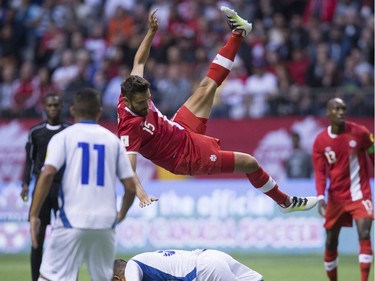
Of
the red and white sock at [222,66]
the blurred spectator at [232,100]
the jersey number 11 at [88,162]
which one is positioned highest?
the blurred spectator at [232,100]

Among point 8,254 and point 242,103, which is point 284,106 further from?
point 8,254

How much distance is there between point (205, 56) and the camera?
68.2ft

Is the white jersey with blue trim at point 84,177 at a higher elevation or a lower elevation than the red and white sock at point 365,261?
higher

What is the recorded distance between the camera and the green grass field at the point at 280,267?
529 inches

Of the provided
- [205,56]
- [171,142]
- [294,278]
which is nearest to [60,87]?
[205,56]

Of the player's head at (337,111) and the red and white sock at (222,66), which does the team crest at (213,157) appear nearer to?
the red and white sock at (222,66)

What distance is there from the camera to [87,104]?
26.6ft

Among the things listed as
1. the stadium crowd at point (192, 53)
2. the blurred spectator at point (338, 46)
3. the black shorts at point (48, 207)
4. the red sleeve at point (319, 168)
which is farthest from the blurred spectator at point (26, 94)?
the red sleeve at point (319, 168)

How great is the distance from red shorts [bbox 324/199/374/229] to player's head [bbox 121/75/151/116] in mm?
3784

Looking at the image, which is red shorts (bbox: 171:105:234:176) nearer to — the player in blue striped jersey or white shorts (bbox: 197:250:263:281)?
white shorts (bbox: 197:250:263:281)

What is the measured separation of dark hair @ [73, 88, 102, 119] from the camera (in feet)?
26.5

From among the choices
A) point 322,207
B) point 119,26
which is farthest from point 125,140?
point 119,26

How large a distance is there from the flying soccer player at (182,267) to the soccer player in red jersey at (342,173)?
348cm

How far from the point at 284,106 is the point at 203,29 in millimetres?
3622
